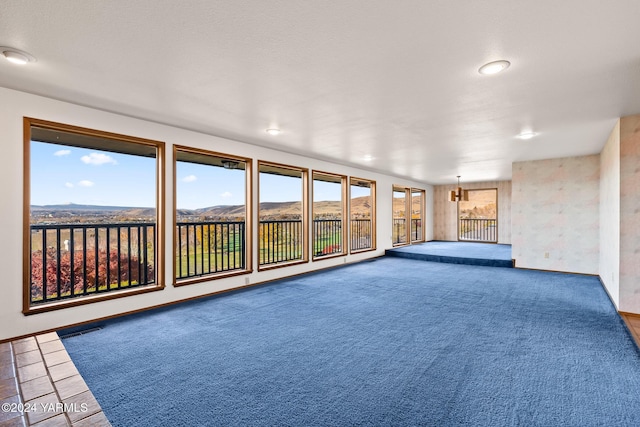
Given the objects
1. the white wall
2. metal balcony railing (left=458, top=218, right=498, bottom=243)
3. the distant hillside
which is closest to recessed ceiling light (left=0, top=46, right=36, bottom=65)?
the white wall

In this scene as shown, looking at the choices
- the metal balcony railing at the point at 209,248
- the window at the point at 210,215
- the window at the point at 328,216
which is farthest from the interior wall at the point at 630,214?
the metal balcony railing at the point at 209,248

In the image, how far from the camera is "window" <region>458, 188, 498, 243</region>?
1124 cm

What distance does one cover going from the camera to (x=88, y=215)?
3.75 metres

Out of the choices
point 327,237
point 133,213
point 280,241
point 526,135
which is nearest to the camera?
point 133,213

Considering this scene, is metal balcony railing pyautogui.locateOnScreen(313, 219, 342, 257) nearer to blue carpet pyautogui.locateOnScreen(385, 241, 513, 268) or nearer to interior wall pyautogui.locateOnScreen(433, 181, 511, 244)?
blue carpet pyautogui.locateOnScreen(385, 241, 513, 268)

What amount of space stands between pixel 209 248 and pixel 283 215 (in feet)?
5.90

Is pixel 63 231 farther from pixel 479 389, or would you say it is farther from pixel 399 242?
pixel 399 242


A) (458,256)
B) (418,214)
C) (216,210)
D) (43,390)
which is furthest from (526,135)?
(418,214)

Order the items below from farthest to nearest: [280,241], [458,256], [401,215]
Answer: [401,215] < [458,256] < [280,241]

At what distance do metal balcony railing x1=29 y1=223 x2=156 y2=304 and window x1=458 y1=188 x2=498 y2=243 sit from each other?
10738 mm

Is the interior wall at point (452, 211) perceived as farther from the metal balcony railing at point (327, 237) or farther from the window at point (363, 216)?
the metal balcony railing at point (327, 237)

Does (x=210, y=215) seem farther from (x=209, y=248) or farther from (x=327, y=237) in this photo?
(x=327, y=237)

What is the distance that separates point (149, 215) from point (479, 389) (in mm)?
4244

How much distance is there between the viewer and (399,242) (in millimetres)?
10203
